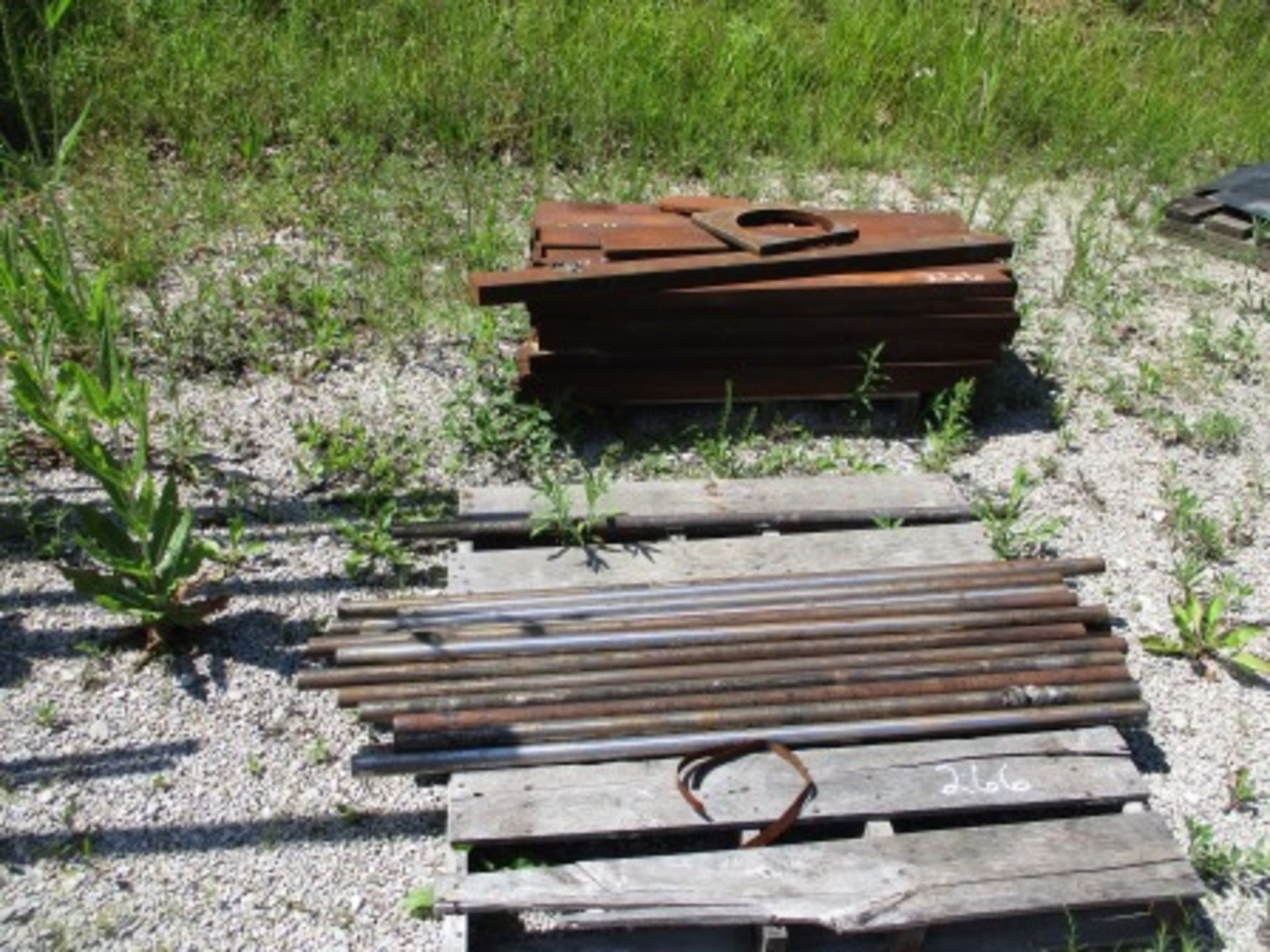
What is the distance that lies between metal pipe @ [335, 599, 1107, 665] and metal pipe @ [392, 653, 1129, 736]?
0.17 meters

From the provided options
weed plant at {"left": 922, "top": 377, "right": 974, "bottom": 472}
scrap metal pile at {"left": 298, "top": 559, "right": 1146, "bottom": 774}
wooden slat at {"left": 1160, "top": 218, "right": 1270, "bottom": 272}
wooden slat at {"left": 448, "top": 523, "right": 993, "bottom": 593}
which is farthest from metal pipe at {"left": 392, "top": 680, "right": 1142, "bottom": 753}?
wooden slat at {"left": 1160, "top": 218, "right": 1270, "bottom": 272}

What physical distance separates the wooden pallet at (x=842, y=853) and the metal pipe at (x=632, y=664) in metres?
0.28

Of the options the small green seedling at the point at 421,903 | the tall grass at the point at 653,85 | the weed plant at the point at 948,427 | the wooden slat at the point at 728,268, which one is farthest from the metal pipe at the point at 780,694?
the tall grass at the point at 653,85

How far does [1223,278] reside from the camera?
21.0ft

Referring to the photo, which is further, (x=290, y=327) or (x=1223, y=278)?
(x=1223, y=278)

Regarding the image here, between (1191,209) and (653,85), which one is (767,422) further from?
(1191,209)

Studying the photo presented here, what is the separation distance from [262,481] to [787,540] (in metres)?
1.79

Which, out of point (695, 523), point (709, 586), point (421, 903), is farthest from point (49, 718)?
point (695, 523)

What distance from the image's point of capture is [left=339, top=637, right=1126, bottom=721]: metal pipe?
11.7 ft

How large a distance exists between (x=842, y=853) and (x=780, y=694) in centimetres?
52

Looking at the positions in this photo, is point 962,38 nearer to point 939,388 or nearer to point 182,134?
point 939,388


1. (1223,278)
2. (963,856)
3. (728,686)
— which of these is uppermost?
(1223,278)

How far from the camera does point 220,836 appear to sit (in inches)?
135

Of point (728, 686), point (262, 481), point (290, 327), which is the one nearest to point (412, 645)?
point (728, 686)
